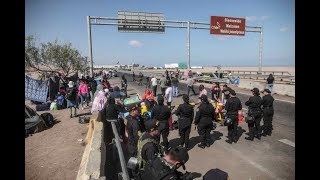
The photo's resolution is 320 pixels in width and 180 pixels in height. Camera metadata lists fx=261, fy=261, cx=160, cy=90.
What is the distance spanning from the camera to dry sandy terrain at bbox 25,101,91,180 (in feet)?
23.1

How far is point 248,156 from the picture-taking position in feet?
25.5

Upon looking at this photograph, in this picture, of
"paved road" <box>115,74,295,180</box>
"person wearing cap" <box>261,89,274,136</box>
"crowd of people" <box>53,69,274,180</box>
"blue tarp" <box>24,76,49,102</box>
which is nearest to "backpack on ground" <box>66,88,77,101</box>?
"crowd of people" <box>53,69,274,180</box>

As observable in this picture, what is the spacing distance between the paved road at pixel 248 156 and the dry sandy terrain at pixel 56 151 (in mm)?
3298

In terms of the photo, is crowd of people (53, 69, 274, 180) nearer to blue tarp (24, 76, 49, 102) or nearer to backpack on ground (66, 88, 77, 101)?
backpack on ground (66, 88, 77, 101)

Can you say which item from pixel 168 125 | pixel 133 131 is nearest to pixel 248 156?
pixel 168 125

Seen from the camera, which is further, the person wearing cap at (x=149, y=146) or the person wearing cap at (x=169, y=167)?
the person wearing cap at (x=149, y=146)

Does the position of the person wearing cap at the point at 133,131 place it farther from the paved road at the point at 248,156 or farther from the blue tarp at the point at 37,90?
the blue tarp at the point at 37,90

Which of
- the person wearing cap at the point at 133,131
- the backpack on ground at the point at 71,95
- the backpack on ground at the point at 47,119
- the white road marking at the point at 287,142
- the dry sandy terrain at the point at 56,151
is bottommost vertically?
the dry sandy terrain at the point at 56,151

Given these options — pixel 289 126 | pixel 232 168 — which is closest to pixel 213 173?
pixel 232 168

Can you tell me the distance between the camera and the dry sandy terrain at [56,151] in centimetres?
703

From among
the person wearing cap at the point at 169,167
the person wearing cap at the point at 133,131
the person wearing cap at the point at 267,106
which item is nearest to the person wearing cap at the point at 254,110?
the person wearing cap at the point at 267,106
